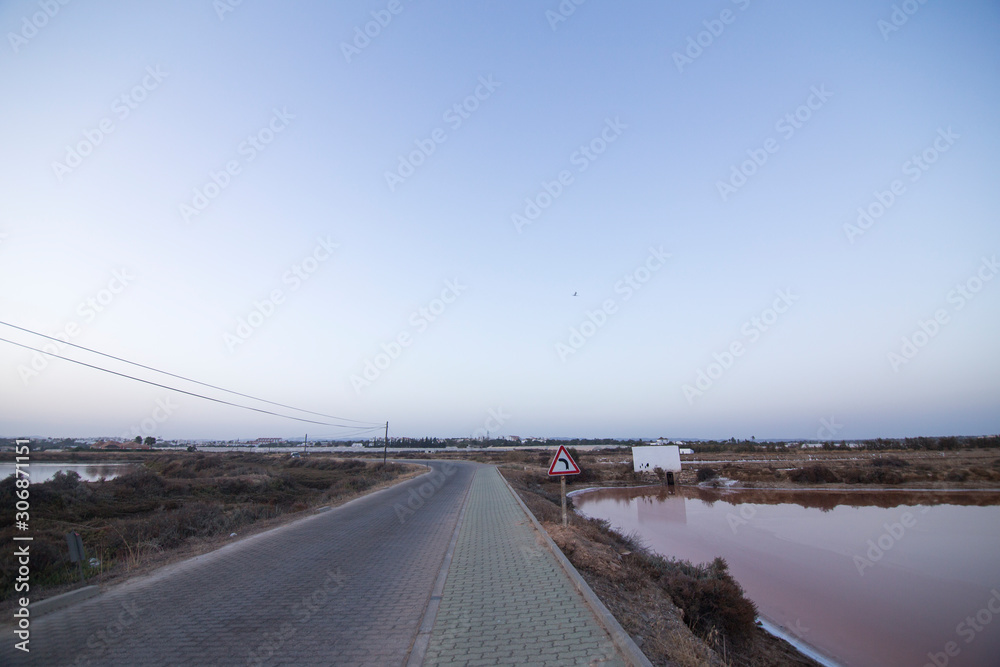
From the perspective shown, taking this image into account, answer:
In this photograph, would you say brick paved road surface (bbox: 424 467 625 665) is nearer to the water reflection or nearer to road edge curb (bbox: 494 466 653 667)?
road edge curb (bbox: 494 466 653 667)

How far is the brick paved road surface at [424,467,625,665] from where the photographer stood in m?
4.51

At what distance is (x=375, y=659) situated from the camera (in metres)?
4.55

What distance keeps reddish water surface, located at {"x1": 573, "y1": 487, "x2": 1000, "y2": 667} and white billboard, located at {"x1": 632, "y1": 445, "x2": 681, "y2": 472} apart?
38.5 ft

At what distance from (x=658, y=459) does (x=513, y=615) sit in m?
37.2

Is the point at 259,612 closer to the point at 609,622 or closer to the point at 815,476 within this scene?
the point at 609,622

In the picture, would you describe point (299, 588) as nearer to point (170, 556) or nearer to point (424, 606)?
point (424, 606)

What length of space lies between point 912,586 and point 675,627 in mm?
10455

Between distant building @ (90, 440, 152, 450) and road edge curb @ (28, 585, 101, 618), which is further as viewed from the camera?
distant building @ (90, 440, 152, 450)

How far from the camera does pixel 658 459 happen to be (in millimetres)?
39656

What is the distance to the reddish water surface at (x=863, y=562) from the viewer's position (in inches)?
361

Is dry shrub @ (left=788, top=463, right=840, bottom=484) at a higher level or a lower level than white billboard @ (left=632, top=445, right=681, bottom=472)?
lower

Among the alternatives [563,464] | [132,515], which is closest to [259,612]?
[563,464]

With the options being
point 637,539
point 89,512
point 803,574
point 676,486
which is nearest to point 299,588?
point 637,539

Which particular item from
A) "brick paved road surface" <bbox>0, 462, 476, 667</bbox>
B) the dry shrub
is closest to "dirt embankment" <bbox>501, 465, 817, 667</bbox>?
"brick paved road surface" <bbox>0, 462, 476, 667</bbox>
